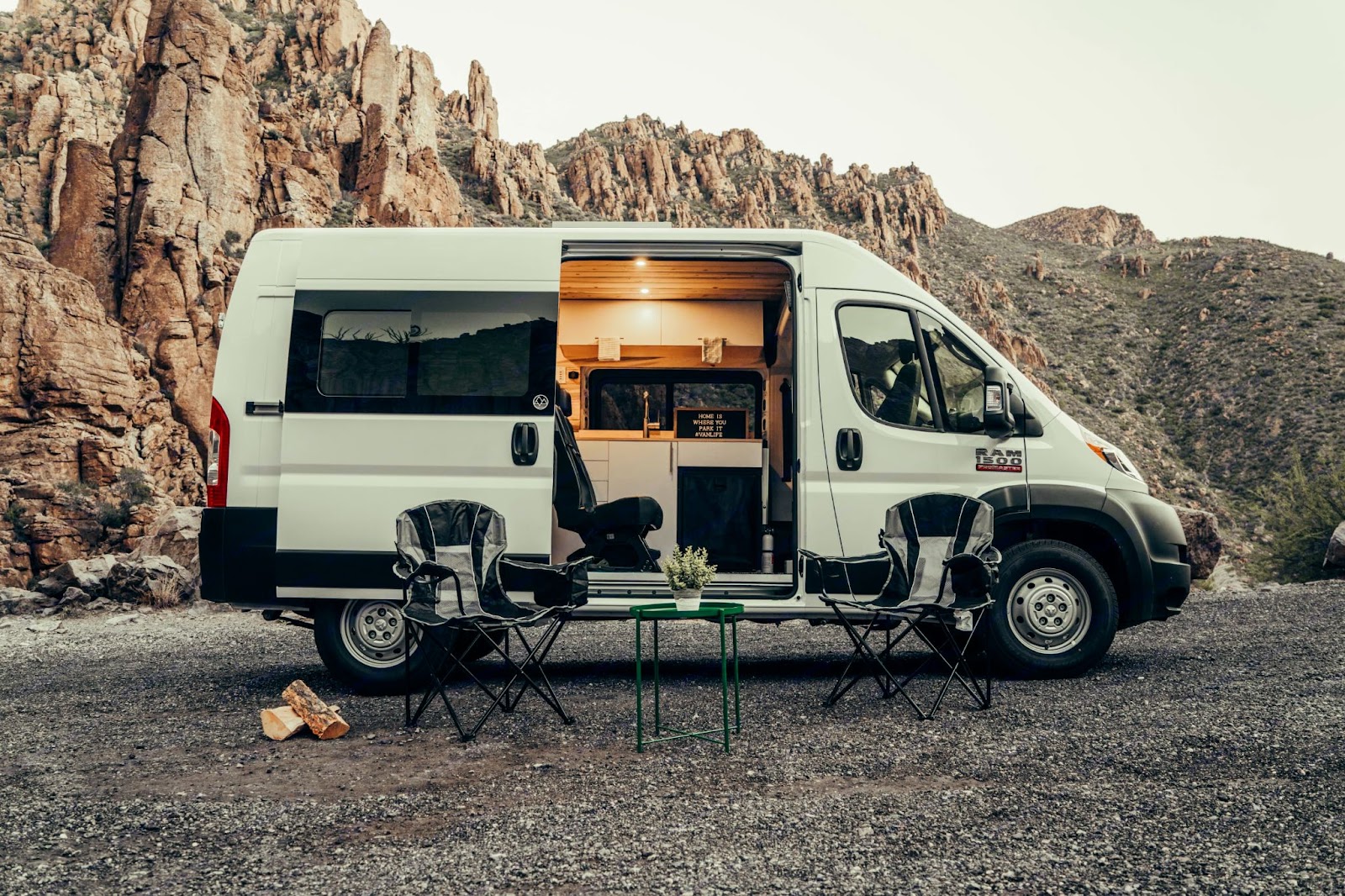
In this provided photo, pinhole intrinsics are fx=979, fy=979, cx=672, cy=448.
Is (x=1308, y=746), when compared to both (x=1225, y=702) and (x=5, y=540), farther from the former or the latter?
(x=5, y=540)

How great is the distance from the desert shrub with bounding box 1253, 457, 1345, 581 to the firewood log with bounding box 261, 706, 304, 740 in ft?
41.1

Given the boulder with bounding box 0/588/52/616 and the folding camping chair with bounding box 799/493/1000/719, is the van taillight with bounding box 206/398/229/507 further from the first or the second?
the boulder with bounding box 0/588/52/616

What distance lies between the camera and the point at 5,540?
53.0ft

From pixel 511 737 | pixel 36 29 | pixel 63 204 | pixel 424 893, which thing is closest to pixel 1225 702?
pixel 511 737

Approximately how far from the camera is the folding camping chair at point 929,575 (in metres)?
4.93

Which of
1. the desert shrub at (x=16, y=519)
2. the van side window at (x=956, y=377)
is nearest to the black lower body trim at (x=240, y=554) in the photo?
the van side window at (x=956, y=377)

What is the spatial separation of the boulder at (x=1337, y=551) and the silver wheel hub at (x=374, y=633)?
11098mm

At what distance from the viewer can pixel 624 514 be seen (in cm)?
680

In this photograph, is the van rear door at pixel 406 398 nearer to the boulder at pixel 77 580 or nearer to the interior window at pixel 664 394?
the interior window at pixel 664 394

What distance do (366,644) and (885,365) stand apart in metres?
3.43

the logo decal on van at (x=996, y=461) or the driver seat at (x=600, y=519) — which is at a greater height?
the logo decal on van at (x=996, y=461)

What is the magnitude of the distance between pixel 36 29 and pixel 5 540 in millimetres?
41931

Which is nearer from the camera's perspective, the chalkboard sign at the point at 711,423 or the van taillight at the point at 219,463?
the van taillight at the point at 219,463

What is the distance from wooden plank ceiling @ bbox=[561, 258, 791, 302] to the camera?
728 centimetres
